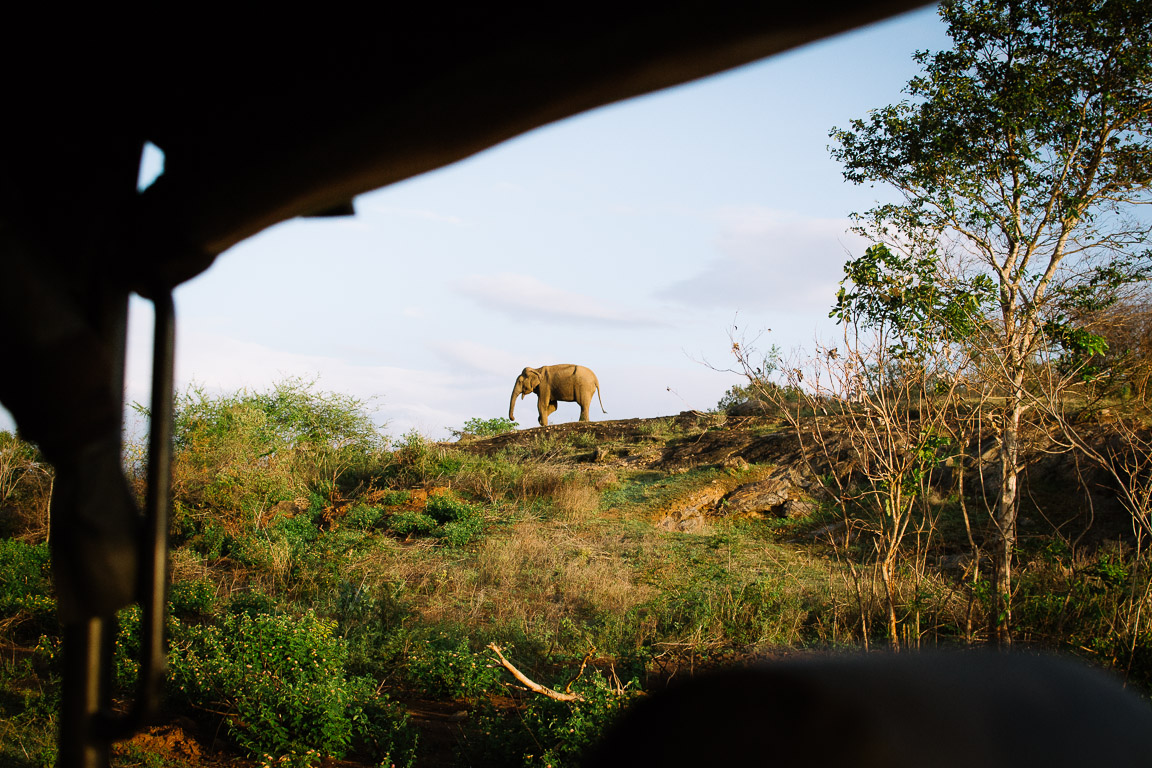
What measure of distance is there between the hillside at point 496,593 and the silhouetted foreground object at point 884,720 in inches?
143

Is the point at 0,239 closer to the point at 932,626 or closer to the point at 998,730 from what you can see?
the point at 998,730

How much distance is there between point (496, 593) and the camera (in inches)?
320

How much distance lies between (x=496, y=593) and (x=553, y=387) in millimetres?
17458

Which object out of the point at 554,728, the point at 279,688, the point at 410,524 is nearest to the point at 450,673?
the point at 279,688

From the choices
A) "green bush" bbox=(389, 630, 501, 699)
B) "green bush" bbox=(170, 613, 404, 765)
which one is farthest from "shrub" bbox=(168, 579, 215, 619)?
"green bush" bbox=(389, 630, 501, 699)

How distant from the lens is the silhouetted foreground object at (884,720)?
0.73m

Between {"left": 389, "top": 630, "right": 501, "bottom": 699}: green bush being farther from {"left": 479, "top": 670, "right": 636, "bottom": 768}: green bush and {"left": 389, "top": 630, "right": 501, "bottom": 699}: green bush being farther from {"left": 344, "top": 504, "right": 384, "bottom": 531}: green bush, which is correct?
{"left": 344, "top": 504, "right": 384, "bottom": 531}: green bush

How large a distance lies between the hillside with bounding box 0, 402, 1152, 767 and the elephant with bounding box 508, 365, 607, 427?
33.8ft

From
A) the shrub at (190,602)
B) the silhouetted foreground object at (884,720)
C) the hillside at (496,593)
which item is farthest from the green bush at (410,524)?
the silhouetted foreground object at (884,720)

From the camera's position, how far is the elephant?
83.4 ft

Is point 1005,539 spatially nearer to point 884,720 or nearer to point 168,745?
point 168,745

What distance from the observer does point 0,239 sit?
3.00ft

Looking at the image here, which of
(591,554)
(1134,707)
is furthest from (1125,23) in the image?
(1134,707)

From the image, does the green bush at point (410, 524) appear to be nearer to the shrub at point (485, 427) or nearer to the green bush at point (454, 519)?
the green bush at point (454, 519)
